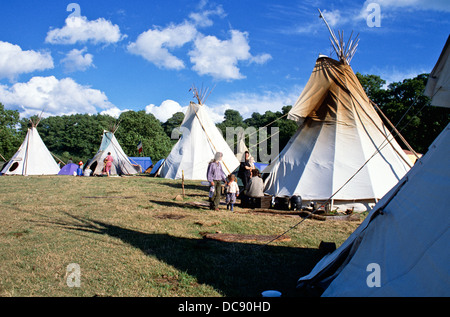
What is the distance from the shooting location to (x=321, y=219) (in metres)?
7.08

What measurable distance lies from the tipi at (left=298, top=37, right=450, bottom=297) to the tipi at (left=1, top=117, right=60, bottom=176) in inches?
906

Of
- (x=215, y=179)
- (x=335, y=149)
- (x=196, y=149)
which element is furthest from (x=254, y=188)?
(x=196, y=149)

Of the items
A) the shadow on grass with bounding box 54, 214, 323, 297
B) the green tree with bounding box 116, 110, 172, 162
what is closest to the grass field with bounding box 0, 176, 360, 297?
the shadow on grass with bounding box 54, 214, 323, 297

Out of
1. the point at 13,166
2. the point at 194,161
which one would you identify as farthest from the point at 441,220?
the point at 13,166

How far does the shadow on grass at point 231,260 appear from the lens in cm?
347

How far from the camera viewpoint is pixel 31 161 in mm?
21344

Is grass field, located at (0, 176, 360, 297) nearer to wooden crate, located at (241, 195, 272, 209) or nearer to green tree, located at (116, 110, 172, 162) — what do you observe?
wooden crate, located at (241, 195, 272, 209)

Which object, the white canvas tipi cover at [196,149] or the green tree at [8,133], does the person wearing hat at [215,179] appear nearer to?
the white canvas tipi cover at [196,149]

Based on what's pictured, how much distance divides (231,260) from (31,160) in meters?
22.0

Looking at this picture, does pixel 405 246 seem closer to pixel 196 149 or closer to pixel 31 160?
pixel 196 149

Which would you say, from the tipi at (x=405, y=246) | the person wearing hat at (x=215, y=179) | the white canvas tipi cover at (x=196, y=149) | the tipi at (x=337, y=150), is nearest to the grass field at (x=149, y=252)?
the person wearing hat at (x=215, y=179)

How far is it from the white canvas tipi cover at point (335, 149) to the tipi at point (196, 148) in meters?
8.09
